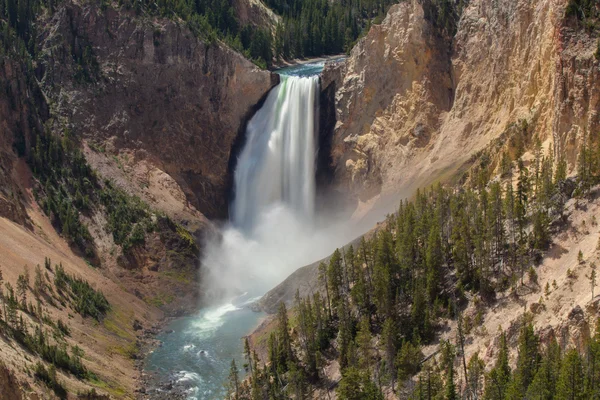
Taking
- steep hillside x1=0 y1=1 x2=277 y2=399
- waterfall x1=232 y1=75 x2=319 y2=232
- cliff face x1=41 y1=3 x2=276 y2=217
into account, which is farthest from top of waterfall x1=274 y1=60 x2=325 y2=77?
cliff face x1=41 y1=3 x2=276 y2=217

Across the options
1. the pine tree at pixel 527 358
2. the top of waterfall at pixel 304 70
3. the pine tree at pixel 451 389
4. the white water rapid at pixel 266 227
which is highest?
the top of waterfall at pixel 304 70

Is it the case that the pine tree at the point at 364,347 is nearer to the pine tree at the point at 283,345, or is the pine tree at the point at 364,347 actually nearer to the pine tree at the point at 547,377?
the pine tree at the point at 283,345

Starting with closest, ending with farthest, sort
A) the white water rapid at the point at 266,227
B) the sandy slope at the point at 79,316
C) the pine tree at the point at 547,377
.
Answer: the pine tree at the point at 547,377 < the sandy slope at the point at 79,316 < the white water rapid at the point at 266,227

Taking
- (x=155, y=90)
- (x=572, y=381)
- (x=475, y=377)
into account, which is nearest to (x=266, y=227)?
(x=155, y=90)

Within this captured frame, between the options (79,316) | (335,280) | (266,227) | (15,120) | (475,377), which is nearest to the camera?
(475,377)

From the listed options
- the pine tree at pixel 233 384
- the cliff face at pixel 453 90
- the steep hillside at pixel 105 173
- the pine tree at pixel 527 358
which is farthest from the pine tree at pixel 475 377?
the steep hillside at pixel 105 173

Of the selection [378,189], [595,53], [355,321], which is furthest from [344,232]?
[595,53]

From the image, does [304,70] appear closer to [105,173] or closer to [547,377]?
[105,173]
